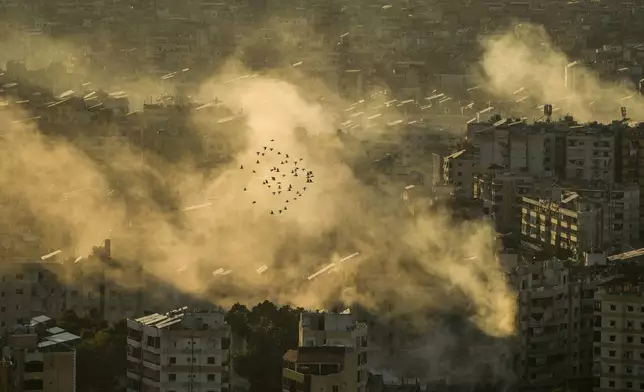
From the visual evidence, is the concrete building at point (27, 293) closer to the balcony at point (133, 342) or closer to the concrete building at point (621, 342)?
the balcony at point (133, 342)

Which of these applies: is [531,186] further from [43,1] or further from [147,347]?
Result: [43,1]

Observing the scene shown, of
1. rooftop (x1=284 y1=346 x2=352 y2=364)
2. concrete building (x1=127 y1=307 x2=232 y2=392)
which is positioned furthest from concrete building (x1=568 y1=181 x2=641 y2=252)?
concrete building (x1=127 y1=307 x2=232 y2=392)

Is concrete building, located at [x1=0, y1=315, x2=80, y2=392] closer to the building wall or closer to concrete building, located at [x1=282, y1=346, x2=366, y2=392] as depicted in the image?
concrete building, located at [x1=282, y1=346, x2=366, y2=392]

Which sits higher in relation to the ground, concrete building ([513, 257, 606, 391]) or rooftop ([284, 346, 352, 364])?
rooftop ([284, 346, 352, 364])

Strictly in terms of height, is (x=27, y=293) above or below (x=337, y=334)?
below

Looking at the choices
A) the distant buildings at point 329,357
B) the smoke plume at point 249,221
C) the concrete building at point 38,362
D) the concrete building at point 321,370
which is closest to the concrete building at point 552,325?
the smoke plume at point 249,221

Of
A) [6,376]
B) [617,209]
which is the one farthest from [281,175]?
[6,376]

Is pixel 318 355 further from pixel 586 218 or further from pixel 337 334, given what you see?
pixel 586 218

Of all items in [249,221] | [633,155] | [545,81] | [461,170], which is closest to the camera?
[249,221]
